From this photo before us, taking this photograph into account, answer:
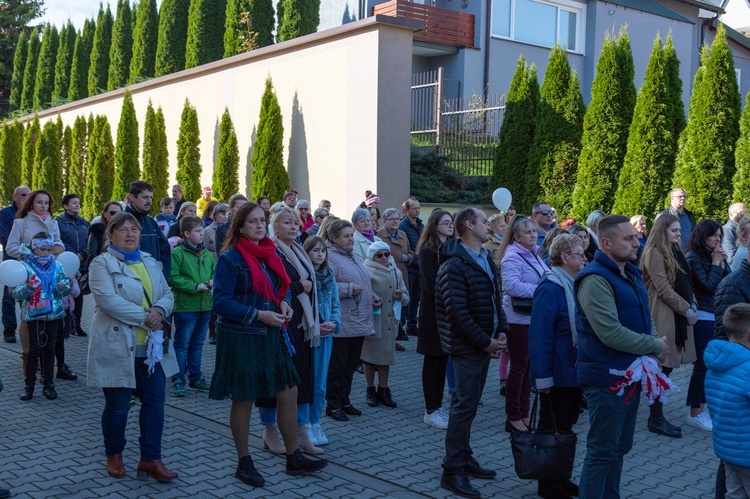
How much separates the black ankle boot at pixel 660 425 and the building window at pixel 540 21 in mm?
19791

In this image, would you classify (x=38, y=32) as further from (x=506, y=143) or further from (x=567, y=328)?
(x=567, y=328)

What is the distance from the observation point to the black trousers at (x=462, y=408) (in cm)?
514

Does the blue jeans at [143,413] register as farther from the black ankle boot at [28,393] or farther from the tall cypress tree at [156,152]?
the tall cypress tree at [156,152]

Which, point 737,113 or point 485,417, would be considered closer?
point 485,417

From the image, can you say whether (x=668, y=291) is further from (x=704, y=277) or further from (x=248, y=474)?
(x=248, y=474)

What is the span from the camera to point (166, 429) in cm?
653

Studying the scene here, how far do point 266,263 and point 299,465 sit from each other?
150 centimetres

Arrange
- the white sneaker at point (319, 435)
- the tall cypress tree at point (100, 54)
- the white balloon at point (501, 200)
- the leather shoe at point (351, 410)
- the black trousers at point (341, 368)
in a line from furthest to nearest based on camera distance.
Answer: the tall cypress tree at point (100, 54) → the white balloon at point (501, 200) → the leather shoe at point (351, 410) → the black trousers at point (341, 368) → the white sneaker at point (319, 435)

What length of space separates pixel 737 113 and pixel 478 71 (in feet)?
39.6

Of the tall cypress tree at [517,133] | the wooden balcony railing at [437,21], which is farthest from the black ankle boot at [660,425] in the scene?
the wooden balcony railing at [437,21]

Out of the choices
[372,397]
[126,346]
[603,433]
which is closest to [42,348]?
[126,346]

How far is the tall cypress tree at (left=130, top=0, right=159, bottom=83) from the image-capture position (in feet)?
112

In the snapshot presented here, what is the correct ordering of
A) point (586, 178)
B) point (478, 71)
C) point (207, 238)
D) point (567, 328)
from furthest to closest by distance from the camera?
point (478, 71) < point (586, 178) < point (207, 238) < point (567, 328)

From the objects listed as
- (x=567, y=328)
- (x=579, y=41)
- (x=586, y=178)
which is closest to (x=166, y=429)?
(x=567, y=328)
